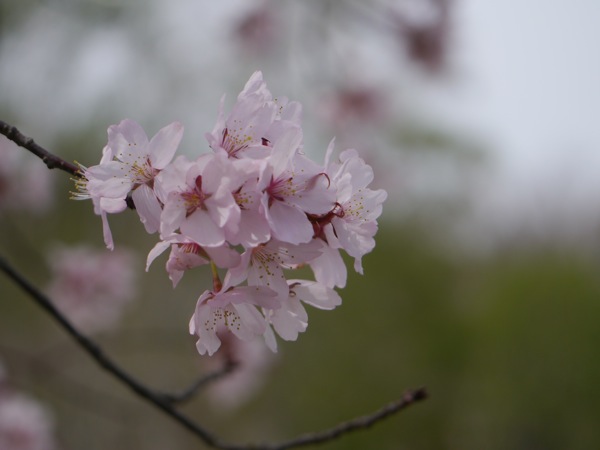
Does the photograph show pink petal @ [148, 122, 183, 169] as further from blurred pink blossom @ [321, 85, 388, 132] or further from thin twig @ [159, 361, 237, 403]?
blurred pink blossom @ [321, 85, 388, 132]

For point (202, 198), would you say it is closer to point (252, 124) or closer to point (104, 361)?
point (252, 124)

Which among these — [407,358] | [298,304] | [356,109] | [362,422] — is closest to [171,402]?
Result: [362,422]

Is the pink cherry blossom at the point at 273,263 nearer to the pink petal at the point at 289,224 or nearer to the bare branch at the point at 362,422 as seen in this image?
the pink petal at the point at 289,224

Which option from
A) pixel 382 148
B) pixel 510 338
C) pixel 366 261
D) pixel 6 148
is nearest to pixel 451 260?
pixel 366 261

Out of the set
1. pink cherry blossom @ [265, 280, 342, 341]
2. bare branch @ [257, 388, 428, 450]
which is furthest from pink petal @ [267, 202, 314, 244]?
bare branch @ [257, 388, 428, 450]

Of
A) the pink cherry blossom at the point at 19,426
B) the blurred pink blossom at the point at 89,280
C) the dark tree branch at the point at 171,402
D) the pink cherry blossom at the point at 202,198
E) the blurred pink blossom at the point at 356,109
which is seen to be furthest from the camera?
the blurred pink blossom at the point at 356,109

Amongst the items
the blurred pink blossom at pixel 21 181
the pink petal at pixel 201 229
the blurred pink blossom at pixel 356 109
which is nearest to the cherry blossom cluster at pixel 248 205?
the pink petal at pixel 201 229

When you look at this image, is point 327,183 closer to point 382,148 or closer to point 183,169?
point 183,169
